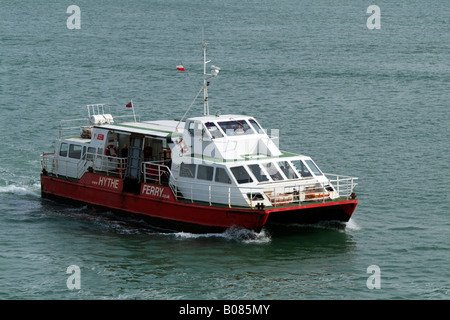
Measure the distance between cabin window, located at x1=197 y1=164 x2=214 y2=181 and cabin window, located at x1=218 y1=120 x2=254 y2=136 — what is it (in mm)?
2152

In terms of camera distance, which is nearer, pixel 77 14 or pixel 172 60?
pixel 172 60

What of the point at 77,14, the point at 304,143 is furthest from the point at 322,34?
the point at 304,143

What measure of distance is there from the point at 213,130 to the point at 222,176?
2652 millimetres

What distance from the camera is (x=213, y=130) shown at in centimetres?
3662

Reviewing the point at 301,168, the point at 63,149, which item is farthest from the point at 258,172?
the point at 63,149

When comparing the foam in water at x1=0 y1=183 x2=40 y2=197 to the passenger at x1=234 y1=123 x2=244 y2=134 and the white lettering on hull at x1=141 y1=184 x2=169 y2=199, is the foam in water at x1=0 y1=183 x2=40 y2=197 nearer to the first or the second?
the white lettering on hull at x1=141 y1=184 x2=169 y2=199

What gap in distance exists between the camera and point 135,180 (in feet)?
125

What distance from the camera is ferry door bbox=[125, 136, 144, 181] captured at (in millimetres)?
38469

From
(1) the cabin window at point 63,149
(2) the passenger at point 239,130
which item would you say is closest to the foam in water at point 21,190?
(1) the cabin window at point 63,149

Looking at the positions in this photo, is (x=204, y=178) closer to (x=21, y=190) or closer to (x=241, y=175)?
(x=241, y=175)

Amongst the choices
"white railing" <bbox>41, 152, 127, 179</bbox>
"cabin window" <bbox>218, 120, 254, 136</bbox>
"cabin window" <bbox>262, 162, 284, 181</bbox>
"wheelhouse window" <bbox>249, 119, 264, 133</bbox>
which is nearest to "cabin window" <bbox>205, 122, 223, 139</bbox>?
"cabin window" <bbox>218, 120, 254, 136</bbox>

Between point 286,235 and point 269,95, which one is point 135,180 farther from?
point 269,95

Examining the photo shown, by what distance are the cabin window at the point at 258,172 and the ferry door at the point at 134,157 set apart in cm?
598

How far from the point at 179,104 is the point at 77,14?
50.7 meters
